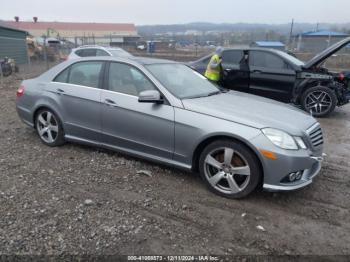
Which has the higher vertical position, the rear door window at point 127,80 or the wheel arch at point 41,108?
the rear door window at point 127,80

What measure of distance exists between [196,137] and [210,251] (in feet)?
4.54

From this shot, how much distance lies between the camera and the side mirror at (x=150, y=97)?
4086 millimetres

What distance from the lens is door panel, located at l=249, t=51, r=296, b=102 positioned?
8195 millimetres

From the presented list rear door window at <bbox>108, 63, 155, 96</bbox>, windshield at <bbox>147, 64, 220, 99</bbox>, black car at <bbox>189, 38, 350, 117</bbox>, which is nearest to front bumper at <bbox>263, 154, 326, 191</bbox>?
windshield at <bbox>147, 64, 220, 99</bbox>

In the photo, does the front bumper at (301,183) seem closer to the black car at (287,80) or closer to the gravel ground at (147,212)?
the gravel ground at (147,212)

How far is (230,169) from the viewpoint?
3756 millimetres

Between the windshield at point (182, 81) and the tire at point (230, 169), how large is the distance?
882 millimetres

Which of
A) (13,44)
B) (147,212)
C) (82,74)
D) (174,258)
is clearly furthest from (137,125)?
(13,44)

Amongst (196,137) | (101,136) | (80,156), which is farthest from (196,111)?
(80,156)

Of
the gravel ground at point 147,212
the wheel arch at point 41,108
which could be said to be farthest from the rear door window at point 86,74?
the gravel ground at point 147,212

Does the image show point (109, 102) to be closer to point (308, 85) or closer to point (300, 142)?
point (300, 142)

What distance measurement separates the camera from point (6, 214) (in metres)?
3.39

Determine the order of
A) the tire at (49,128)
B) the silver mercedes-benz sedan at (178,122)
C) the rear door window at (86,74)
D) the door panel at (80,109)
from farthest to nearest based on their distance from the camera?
the tire at (49,128) → the rear door window at (86,74) → the door panel at (80,109) → the silver mercedes-benz sedan at (178,122)

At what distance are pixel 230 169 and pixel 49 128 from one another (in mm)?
3118
